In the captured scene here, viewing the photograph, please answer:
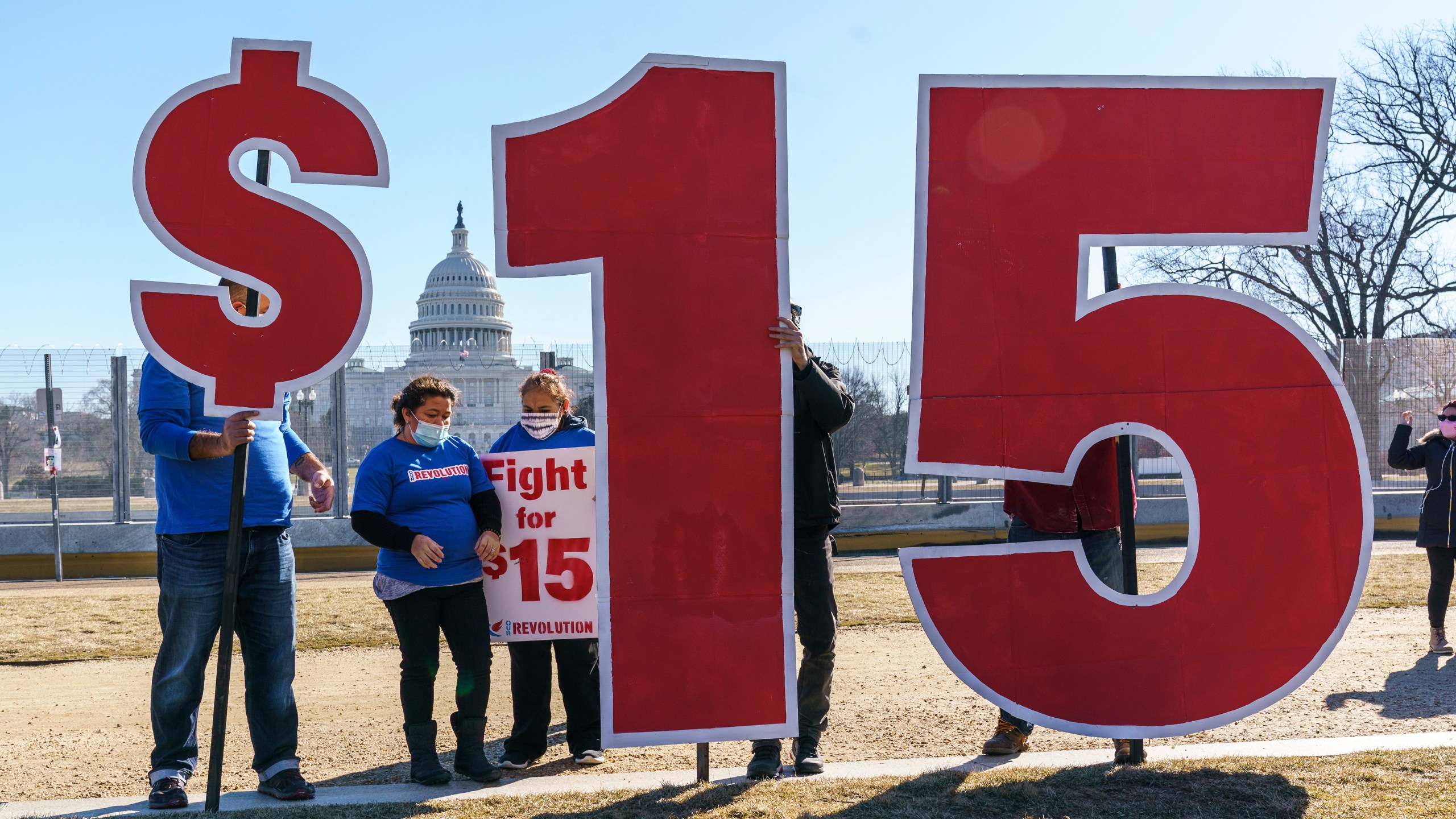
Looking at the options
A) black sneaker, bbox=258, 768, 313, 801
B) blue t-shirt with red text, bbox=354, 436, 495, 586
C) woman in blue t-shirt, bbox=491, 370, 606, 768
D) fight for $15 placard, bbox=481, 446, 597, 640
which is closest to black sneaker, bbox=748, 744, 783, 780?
woman in blue t-shirt, bbox=491, 370, 606, 768

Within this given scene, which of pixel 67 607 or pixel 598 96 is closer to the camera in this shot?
pixel 598 96

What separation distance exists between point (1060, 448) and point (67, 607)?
367 inches

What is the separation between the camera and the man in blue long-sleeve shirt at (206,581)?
4.41 metres

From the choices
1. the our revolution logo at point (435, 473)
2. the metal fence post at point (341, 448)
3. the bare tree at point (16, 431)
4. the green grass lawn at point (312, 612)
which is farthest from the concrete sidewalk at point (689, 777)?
the bare tree at point (16, 431)

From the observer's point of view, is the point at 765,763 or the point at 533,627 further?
the point at 533,627

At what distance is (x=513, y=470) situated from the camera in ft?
16.6

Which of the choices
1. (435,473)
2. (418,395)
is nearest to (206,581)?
(435,473)

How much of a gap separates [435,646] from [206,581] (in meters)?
1.00

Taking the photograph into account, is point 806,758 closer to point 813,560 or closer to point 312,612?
point 813,560

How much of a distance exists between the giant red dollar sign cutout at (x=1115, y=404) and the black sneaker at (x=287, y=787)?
2.80m

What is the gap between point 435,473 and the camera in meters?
4.69

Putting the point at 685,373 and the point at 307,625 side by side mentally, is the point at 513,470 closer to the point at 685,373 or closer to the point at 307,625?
the point at 685,373

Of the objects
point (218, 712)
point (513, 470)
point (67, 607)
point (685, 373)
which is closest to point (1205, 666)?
point (685, 373)

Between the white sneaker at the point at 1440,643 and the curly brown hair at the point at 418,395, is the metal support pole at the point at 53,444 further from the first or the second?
the white sneaker at the point at 1440,643
